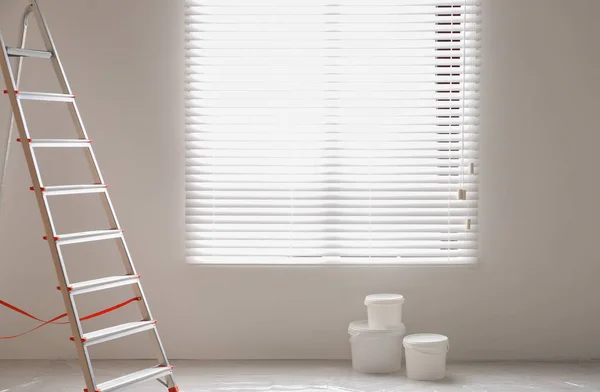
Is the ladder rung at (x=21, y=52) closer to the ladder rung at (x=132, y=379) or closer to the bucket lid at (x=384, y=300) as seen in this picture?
the ladder rung at (x=132, y=379)

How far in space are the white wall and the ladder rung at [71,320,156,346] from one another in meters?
0.85

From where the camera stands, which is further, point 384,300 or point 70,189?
point 384,300

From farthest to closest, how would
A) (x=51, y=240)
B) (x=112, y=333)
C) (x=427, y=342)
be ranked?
(x=427, y=342), (x=112, y=333), (x=51, y=240)

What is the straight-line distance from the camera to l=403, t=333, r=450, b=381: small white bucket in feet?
12.8

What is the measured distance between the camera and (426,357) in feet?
12.8

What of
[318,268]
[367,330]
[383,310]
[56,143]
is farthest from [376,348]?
[56,143]

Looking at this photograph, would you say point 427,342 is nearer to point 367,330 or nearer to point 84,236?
point 367,330

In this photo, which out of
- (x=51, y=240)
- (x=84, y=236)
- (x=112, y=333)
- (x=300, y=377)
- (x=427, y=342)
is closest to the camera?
(x=51, y=240)

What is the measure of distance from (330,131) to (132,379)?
184 centimetres

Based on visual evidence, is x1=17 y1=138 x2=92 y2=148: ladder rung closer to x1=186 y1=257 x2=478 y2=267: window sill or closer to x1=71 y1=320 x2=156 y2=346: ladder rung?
x1=71 y1=320 x2=156 y2=346: ladder rung

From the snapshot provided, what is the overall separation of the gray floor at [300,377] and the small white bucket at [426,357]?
0.06m

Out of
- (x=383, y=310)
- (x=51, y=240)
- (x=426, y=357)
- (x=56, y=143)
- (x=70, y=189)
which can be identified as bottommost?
(x=426, y=357)

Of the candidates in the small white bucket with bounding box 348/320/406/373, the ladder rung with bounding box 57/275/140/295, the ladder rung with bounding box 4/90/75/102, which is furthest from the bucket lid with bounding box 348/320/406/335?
the ladder rung with bounding box 4/90/75/102

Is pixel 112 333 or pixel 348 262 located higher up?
pixel 348 262
